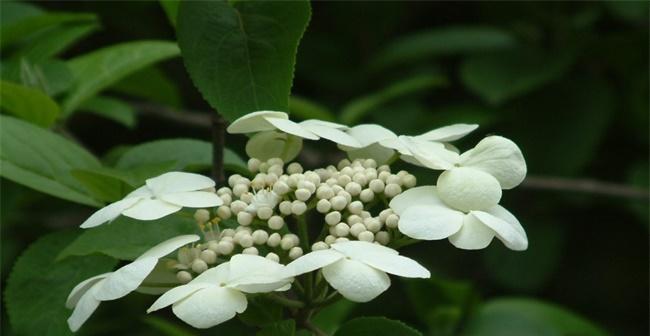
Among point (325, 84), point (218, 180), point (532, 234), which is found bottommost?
point (532, 234)

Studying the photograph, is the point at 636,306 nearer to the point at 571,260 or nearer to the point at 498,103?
the point at 571,260

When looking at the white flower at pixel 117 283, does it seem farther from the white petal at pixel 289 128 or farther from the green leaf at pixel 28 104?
the green leaf at pixel 28 104

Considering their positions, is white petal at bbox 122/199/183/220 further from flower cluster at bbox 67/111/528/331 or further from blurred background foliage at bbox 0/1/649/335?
blurred background foliage at bbox 0/1/649/335

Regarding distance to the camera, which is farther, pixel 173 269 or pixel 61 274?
pixel 61 274

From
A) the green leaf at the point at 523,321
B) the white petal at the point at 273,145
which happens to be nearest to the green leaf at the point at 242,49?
the white petal at the point at 273,145

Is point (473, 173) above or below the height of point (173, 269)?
above

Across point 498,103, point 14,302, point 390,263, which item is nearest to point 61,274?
point 14,302

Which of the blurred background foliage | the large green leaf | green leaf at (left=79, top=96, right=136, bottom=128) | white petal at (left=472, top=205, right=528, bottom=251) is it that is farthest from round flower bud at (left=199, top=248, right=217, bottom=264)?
the blurred background foliage

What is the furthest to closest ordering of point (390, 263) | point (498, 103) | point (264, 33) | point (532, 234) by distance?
1. point (532, 234)
2. point (498, 103)
3. point (264, 33)
4. point (390, 263)
